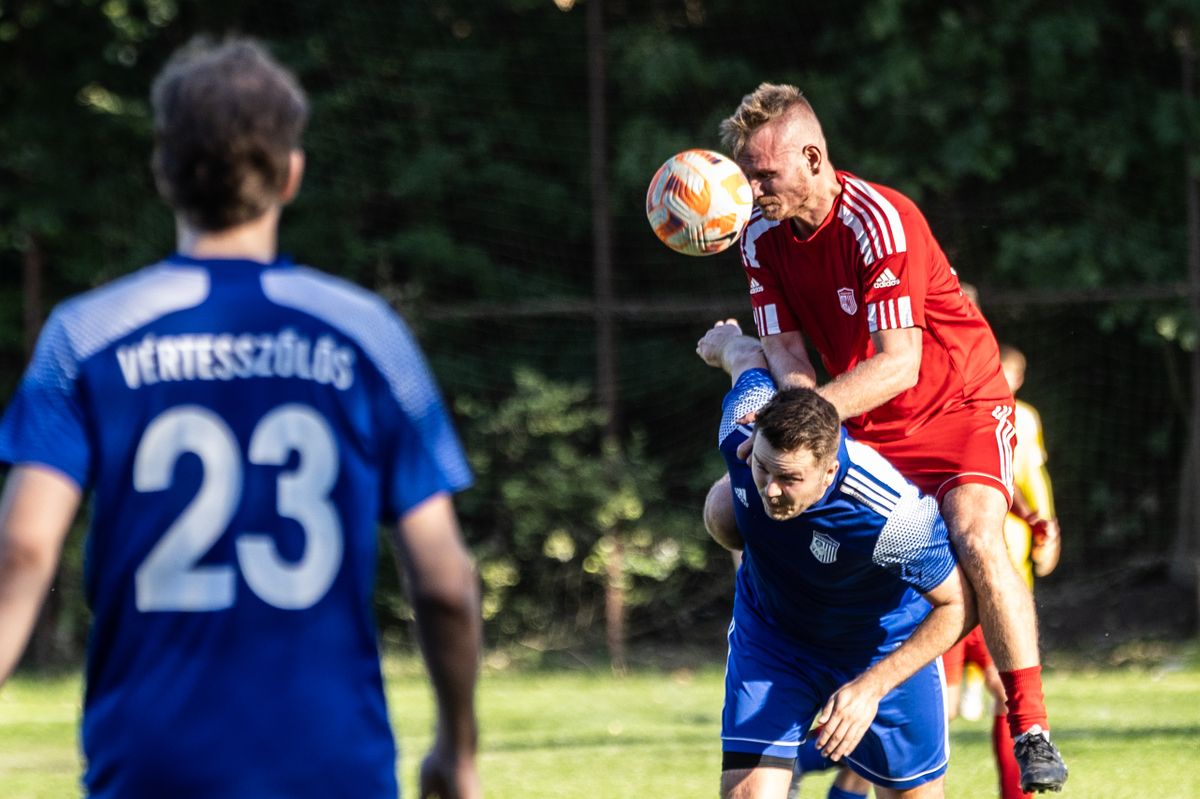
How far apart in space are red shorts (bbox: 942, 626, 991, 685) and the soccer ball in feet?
6.42

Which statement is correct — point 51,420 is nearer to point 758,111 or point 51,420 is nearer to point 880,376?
point 880,376

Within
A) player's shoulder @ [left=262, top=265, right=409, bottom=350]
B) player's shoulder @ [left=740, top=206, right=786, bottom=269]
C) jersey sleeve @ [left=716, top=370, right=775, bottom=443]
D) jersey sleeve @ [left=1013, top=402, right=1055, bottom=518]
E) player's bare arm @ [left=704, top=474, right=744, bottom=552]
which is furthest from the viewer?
jersey sleeve @ [left=1013, top=402, right=1055, bottom=518]

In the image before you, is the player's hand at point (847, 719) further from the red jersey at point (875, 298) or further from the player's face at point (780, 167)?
the player's face at point (780, 167)

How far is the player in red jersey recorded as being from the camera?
16.5ft

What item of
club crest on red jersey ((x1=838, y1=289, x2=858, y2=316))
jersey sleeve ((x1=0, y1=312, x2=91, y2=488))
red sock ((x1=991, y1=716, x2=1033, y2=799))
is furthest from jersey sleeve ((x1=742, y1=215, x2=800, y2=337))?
jersey sleeve ((x1=0, y1=312, x2=91, y2=488))

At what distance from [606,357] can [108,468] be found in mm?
10883

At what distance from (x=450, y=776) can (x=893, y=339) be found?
310 cm

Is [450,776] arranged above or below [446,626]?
below

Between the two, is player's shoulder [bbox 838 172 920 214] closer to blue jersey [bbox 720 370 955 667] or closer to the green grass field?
blue jersey [bbox 720 370 955 667]

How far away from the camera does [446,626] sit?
2.37 metres

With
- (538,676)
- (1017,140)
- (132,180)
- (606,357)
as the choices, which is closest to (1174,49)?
(1017,140)

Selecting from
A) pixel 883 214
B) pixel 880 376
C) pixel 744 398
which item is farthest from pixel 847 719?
pixel 883 214

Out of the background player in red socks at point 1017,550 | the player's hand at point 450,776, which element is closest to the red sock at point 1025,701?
the background player in red socks at point 1017,550

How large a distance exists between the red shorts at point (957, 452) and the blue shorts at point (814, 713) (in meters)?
0.70
